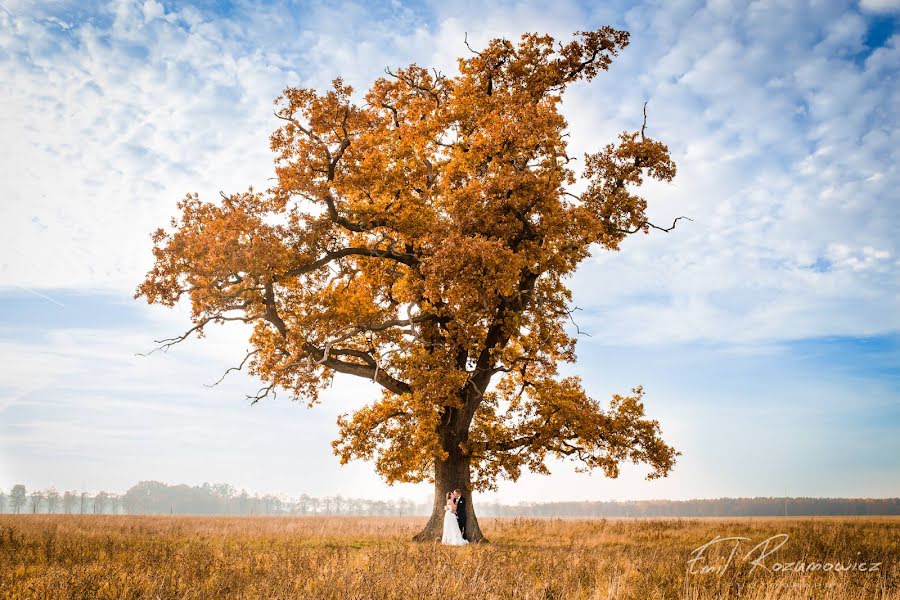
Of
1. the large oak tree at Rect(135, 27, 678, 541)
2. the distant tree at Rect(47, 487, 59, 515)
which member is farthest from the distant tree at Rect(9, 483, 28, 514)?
the large oak tree at Rect(135, 27, 678, 541)

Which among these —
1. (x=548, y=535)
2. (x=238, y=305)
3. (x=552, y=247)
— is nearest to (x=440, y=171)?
(x=552, y=247)

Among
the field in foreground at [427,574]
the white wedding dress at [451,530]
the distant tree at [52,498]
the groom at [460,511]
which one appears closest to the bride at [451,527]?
the white wedding dress at [451,530]

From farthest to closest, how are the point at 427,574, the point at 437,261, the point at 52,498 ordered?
1. the point at 52,498
2. the point at 437,261
3. the point at 427,574

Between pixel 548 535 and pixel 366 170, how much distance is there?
15371mm

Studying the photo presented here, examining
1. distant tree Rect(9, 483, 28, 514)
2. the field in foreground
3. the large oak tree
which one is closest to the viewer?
the field in foreground

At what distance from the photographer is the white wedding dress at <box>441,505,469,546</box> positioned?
20.4 metres

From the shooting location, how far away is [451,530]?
68.3 ft

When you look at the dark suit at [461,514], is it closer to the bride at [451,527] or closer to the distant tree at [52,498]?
the bride at [451,527]

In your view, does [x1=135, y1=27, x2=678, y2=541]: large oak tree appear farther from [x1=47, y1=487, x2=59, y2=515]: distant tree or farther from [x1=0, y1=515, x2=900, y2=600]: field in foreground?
[x1=47, y1=487, x2=59, y2=515]: distant tree

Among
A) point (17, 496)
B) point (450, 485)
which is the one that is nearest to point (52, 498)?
point (17, 496)

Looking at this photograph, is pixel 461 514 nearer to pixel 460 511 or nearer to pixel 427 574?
pixel 460 511

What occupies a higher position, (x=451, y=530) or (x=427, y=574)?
(x=427, y=574)

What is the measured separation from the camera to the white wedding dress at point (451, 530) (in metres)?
20.4

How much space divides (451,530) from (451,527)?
0.33 ft
